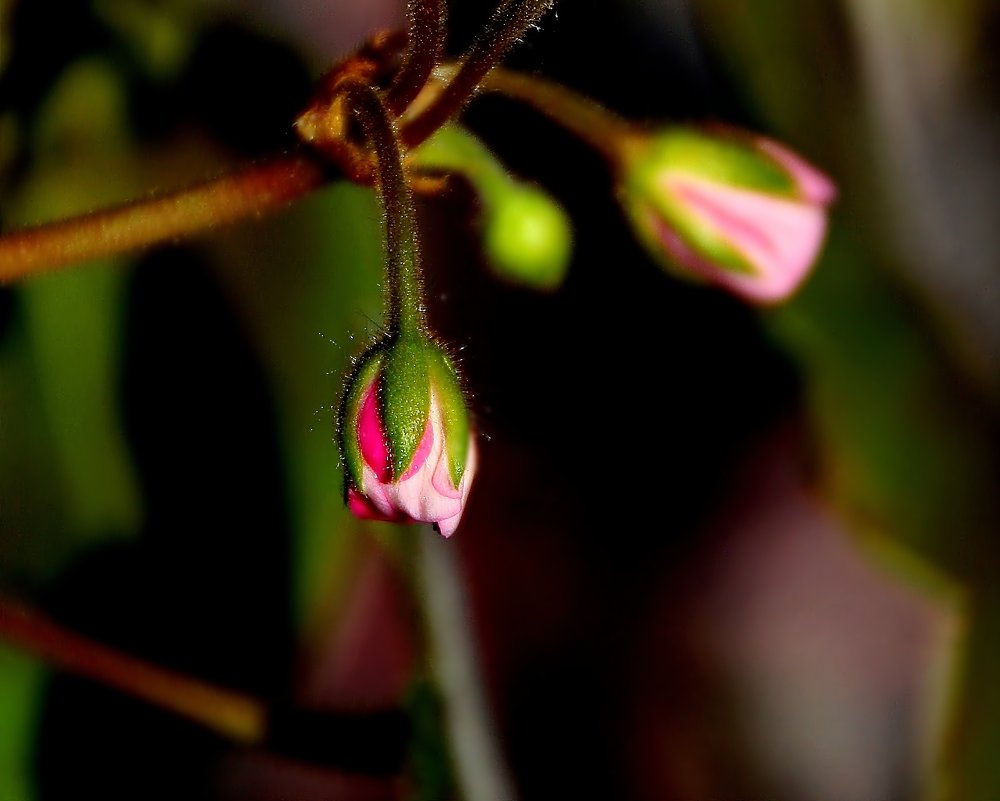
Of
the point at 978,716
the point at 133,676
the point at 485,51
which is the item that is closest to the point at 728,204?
the point at 485,51

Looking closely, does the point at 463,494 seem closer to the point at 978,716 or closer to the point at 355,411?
the point at 355,411

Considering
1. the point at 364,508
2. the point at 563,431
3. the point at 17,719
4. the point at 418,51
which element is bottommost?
the point at 17,719

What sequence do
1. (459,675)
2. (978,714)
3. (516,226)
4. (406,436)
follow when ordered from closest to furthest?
(406,436) → (516,226) → (459,675) → (978,714)

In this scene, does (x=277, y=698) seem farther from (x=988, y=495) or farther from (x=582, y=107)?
(x=988, y=495)

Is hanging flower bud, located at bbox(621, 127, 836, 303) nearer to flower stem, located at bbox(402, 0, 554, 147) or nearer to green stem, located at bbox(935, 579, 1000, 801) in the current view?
flower stem, located at bbox(402, 0, 554, 147)

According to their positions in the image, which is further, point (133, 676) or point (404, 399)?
point (133, 676)

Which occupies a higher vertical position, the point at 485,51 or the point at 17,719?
the point at 485,51

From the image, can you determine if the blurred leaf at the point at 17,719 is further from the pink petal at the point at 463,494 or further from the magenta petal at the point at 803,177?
the magenta petal at the point at 803,177

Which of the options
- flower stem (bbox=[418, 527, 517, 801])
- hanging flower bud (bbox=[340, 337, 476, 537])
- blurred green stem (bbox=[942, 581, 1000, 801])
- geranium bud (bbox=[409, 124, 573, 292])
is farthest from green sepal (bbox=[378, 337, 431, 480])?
blurred green stem (bbox=[942, 581, 1000, 801])
